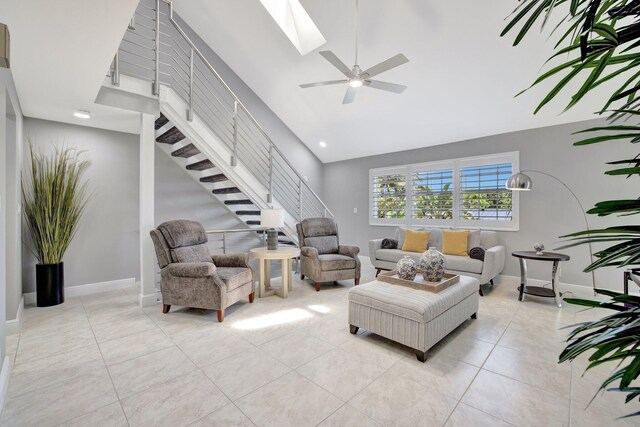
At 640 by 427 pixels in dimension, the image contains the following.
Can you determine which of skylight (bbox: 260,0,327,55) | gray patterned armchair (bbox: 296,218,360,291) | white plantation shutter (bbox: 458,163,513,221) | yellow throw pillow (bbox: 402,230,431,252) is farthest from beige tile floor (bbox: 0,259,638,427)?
skylight (bbox: 260,0,327,55)

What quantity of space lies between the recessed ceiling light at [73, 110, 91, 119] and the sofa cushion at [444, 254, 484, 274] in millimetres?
4967

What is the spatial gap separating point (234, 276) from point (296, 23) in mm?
4069

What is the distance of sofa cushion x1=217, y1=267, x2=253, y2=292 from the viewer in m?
3.37

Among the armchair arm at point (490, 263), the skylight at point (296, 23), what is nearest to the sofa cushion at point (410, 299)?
the armchair arm at point (490, 263)

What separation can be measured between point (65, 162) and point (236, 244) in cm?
293

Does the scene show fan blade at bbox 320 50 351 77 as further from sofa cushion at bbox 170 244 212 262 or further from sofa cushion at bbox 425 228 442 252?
sofa cushion at bbox 425 228 442 252

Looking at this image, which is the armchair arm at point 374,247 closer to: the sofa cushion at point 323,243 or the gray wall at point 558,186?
the sofa cushion at point 323,243

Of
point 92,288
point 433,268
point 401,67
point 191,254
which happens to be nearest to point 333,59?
point 401,67

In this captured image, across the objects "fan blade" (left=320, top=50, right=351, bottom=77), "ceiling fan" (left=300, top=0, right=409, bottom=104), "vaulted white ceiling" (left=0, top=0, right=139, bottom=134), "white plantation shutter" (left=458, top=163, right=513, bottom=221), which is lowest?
"white plantation shutter" (left=458, top=163, right=513, bottom=221)

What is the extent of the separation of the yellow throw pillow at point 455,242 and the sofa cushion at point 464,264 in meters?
0.14

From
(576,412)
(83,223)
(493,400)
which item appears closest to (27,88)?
(83,223)

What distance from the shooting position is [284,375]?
2.23m

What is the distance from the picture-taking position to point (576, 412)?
186 cm

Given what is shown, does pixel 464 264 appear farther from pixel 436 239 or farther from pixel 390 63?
pixel 390 63
